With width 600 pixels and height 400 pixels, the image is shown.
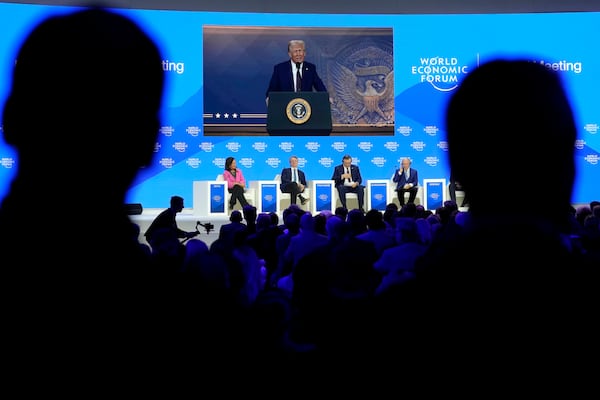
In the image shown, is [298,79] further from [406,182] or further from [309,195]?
[406,182]

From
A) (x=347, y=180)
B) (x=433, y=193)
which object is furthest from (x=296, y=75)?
(x=433, y=193)

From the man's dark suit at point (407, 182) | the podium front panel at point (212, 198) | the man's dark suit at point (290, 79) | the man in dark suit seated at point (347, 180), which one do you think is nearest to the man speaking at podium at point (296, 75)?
the man's dark suit at point (290, 79)

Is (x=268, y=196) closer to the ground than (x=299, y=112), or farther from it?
closer to the ground

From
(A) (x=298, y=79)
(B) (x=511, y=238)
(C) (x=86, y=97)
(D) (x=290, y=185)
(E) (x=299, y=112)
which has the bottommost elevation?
(B) (x=511, y=238)

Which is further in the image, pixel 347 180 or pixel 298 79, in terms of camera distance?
pixel 298 79

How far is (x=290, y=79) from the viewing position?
531 inches

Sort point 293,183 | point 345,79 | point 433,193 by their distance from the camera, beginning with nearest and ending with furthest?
point 293,183, point 433,193, point 345,79

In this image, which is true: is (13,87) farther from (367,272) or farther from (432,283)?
(367,272)

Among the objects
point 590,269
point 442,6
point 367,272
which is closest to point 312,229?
point 367,272

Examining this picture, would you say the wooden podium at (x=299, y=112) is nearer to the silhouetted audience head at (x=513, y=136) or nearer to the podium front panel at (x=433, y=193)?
the podium front panel at (x=433, y=193)

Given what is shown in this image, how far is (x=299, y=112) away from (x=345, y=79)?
195 centimetres

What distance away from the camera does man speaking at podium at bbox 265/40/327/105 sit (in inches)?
529

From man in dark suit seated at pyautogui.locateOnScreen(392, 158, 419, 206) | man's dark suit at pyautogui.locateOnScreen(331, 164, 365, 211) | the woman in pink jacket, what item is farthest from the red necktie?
man in dark suit seated at pyautogui.locateOnScreen(392, 158, 419, 206)

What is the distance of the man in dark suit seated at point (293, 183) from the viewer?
1210 cm
